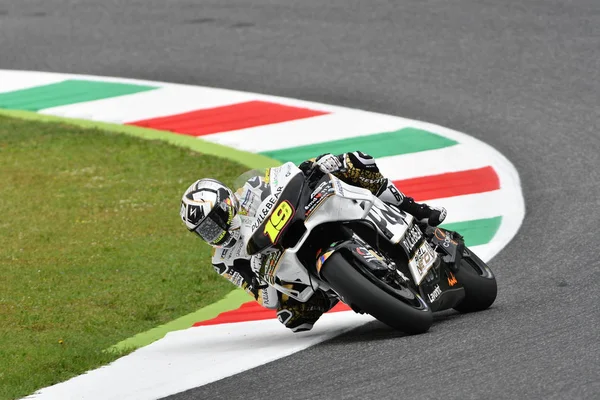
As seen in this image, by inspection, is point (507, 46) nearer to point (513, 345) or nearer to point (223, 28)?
point (223, 28)

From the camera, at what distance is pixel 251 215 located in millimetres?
6672

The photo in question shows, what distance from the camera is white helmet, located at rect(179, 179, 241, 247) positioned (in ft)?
20.8

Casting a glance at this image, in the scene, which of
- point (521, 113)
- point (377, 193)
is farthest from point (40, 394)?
point (521, 113)

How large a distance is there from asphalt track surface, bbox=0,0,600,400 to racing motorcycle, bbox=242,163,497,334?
0.20 metres

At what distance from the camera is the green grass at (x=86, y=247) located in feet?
23.7

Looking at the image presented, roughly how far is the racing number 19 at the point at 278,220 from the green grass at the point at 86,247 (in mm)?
1285

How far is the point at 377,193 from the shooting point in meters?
7.05

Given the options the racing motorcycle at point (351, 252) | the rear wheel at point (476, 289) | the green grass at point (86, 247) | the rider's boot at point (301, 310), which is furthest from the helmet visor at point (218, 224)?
the rear wheel at point (476, 289)

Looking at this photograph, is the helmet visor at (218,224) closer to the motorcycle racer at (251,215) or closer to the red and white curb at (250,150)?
the motorcycle racer at (251,215)

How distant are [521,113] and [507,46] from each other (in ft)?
6.00

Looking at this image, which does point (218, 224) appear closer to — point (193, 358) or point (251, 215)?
point (251, 215)

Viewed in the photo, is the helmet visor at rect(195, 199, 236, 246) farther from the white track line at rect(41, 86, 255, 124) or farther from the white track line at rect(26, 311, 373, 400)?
the white track line at rect(41, 86, 255, 124)

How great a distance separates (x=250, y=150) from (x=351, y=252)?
208 inches

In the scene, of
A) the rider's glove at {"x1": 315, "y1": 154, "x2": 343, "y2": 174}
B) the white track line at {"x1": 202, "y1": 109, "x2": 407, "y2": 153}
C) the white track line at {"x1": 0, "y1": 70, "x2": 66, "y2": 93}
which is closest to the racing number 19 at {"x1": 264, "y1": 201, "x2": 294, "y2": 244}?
the rider's glove at {"x1": 315, "y1": 154, "x2": 343, "y2": 174}
